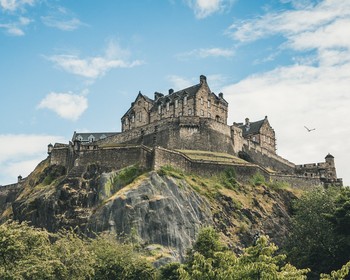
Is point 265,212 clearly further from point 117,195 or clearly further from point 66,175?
point 66,175

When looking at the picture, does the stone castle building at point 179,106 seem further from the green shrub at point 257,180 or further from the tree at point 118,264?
the tree at point 118,264

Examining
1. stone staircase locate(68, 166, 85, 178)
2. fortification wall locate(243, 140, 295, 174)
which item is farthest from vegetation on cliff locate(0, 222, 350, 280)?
fortification wall locate(243, 140, 295, 174)

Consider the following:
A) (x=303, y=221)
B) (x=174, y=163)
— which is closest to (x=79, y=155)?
(x=174, y=163)

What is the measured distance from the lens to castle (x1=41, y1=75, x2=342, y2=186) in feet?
235

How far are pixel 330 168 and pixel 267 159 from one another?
11630 mm

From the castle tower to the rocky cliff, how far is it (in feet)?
71.9

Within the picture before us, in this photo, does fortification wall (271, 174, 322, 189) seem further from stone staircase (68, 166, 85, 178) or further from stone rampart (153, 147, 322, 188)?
stone staircase (68, 166, 85, 178)

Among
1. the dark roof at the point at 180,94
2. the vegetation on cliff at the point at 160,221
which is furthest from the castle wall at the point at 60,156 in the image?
the dark roof at the point at 180,94

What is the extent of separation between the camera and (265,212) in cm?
7088

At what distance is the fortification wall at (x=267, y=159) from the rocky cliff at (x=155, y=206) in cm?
1546

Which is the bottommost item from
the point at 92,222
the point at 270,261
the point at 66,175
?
the point at 270,261

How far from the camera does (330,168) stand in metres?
96.6

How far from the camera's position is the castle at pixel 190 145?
71625 mm

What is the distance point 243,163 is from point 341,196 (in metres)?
21.7
